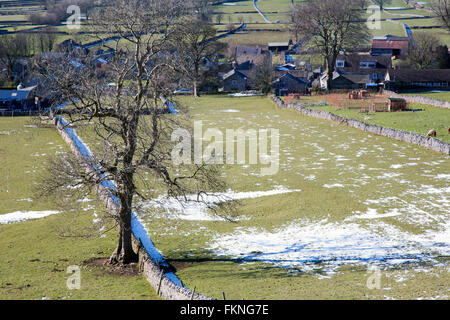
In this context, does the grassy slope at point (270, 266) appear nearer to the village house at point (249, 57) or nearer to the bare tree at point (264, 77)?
the bare tree at point (264, 77)

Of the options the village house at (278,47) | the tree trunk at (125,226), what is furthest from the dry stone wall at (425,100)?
the village house at (278,47)

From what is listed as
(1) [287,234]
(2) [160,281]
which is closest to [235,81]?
(1) [287,234]

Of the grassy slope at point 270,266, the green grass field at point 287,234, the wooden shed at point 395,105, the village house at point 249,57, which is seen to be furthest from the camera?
the village house at point 249,57

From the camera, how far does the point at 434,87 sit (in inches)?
3319

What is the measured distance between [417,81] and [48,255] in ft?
243

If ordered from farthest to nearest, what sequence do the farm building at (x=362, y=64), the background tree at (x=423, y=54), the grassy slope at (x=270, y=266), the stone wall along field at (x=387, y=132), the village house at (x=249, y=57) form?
the village house at (x=249, y=57), the farm building at (x=362, y=64), the background tree at (x=423, y=54), the stone wall along field at (x=387, y=132), the grassy slope at (x=270, y=266)

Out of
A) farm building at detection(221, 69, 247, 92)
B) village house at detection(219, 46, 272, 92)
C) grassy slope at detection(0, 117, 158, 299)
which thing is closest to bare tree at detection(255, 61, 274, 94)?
village house at detection(219, 46, 272, 92)

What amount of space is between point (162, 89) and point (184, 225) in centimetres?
985

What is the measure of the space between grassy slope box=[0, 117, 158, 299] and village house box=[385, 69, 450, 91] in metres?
63.6

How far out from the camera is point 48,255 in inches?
1009

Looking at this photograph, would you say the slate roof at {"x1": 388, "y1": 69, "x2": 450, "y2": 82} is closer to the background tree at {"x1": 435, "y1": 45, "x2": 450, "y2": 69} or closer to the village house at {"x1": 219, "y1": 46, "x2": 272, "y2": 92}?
the background tree at {"x1": 435, "y1": 45, "x2": 450, "y2": 69}

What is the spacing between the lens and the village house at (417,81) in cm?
8356

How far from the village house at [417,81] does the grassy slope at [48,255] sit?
63561mm

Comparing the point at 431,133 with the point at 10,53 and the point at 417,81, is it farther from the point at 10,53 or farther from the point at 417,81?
the point at 10,53
